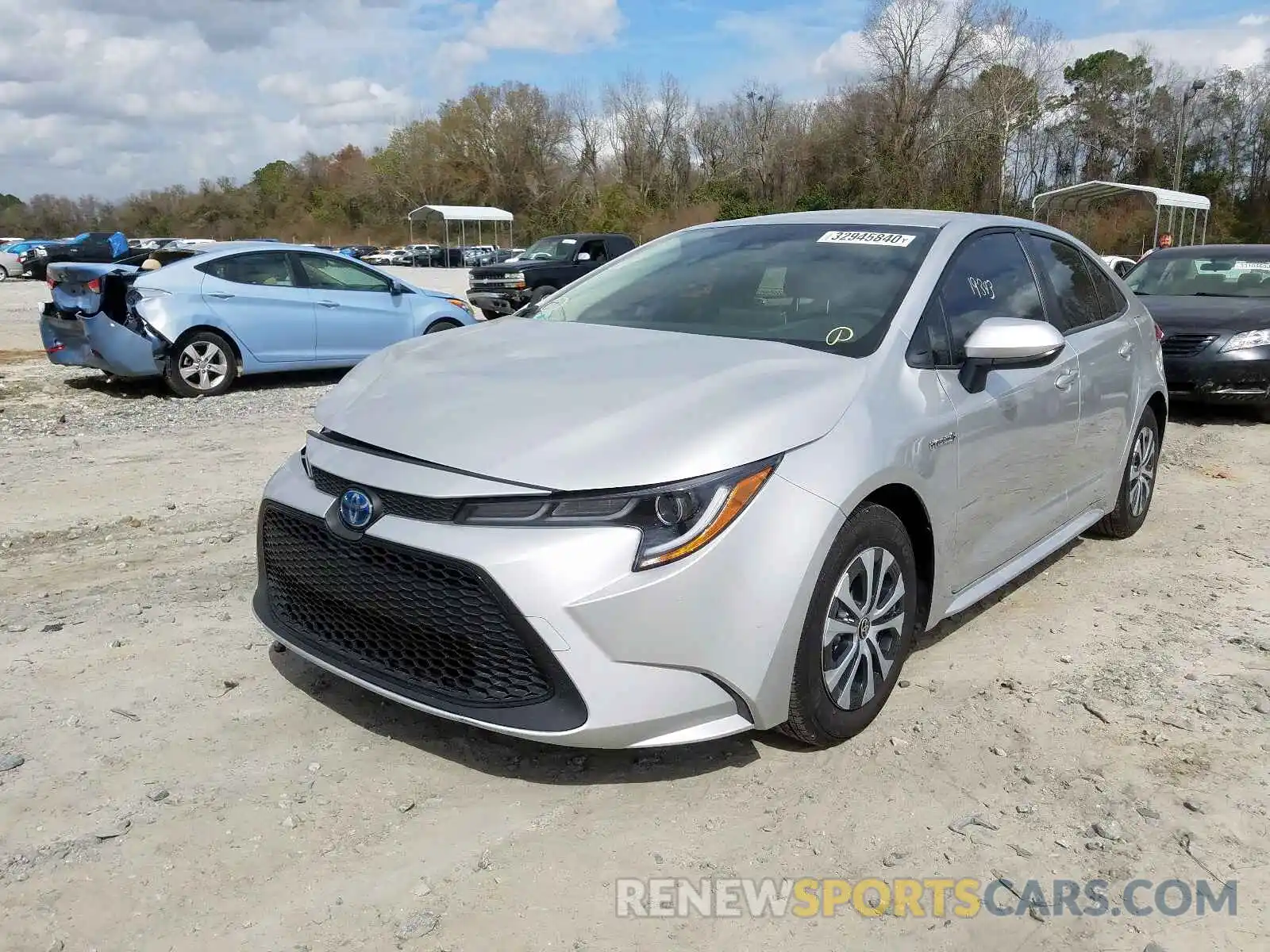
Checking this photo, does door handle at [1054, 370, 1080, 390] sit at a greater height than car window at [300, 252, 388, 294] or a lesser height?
lesser

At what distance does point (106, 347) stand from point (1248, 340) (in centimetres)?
1024

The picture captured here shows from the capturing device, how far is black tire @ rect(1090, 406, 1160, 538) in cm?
529

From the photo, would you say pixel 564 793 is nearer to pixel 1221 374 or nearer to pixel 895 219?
pixel 895 219

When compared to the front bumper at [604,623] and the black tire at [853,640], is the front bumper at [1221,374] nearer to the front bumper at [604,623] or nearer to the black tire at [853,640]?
the black tire at [853,640]

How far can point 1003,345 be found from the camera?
11.3ft

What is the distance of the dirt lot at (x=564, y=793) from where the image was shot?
8.06 feet

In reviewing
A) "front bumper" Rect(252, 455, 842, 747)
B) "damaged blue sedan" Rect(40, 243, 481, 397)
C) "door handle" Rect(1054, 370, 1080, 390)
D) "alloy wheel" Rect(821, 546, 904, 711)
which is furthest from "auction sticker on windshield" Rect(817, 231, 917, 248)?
"damaged blue sedan" Rect(40, 243, 481, 397)

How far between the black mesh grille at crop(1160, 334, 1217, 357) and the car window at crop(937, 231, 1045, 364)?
5213 mm

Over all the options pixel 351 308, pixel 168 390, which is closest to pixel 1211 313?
pixel 351 308

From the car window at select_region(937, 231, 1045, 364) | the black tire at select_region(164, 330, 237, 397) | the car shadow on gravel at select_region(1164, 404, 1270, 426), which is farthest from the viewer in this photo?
the black tire at select_region(164, 330, 237, 397)

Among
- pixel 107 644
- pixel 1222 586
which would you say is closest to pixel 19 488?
pixel 107 644

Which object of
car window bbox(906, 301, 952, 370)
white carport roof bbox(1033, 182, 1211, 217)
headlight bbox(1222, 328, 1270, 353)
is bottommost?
headlight bbox(1222, 328, 1270, 353)

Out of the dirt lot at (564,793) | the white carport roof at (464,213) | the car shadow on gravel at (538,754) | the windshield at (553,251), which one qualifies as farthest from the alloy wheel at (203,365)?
the white carport roof at (464,213)

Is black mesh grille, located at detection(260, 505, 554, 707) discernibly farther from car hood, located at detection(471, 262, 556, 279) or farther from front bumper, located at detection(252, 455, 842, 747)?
car hood, located at detection(471, 262, 556, 279)
